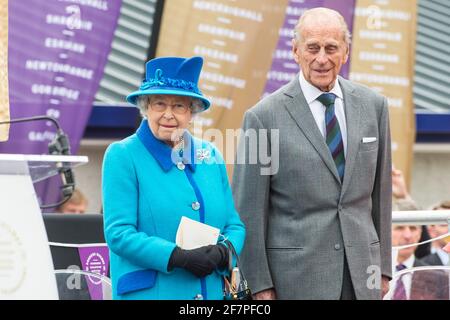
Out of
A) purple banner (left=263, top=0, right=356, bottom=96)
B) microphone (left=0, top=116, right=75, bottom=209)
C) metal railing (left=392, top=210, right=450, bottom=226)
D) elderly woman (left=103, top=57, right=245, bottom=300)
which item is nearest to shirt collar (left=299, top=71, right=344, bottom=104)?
elderly woman (left=103, top=57, right=245, bottom=300)

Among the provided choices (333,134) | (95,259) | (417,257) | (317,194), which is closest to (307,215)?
(317,194)

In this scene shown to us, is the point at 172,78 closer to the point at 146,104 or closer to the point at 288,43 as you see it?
the point at 146,104

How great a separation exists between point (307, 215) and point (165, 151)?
0.62 metres

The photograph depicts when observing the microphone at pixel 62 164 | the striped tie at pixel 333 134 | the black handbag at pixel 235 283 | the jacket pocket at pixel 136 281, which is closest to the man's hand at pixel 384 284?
the striped tie at pixel 333 134

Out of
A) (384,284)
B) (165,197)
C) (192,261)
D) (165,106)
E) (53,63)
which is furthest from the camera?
(53,63)

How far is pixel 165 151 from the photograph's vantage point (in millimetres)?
4535

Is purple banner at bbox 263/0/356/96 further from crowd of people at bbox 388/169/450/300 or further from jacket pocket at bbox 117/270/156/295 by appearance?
jacket pocket at bbox 117/270/156/295

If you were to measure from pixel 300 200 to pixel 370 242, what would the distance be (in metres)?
0.33

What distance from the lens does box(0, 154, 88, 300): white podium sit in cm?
344

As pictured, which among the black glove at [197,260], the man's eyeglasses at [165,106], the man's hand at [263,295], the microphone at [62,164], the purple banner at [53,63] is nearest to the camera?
the black glove at [197,260]

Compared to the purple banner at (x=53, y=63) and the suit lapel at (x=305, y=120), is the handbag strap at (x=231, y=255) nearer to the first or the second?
the suit lapel at (x=305, y=120)

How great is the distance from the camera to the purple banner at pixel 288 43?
A: 10438 mm

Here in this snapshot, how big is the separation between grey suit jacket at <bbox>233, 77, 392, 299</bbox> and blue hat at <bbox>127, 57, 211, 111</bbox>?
0.97 feet
